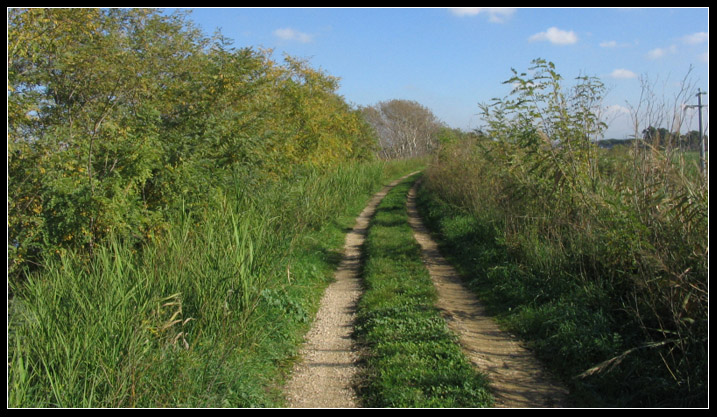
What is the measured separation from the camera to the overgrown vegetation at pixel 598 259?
15.6 ft

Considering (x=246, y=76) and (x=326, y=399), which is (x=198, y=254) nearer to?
(x=326, y=399)

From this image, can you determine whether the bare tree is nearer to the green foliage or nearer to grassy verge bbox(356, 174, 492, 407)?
the green foliage

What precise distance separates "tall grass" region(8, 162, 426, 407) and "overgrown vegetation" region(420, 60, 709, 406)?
9.20 feet

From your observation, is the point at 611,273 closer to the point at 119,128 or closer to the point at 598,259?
the point at 598,259

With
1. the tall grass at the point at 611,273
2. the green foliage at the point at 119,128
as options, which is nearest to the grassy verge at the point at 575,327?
the tall grass at the point at 611,273

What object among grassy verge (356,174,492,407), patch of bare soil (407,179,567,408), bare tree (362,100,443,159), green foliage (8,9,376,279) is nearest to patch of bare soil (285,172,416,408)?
grassy verge (356,174,492,407)

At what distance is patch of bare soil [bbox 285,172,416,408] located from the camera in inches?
192

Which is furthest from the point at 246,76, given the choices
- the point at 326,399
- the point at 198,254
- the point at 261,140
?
the point at 326,399

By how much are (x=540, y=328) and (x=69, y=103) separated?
791 cm

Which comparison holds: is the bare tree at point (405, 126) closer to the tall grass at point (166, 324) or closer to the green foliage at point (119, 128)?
the green foliage at point (119, 128)

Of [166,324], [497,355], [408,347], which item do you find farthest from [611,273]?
[166,324]

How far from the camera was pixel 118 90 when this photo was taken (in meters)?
9.32

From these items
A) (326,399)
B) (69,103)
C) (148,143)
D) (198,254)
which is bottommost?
(326,399)

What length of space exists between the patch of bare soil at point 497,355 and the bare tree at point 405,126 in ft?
151
